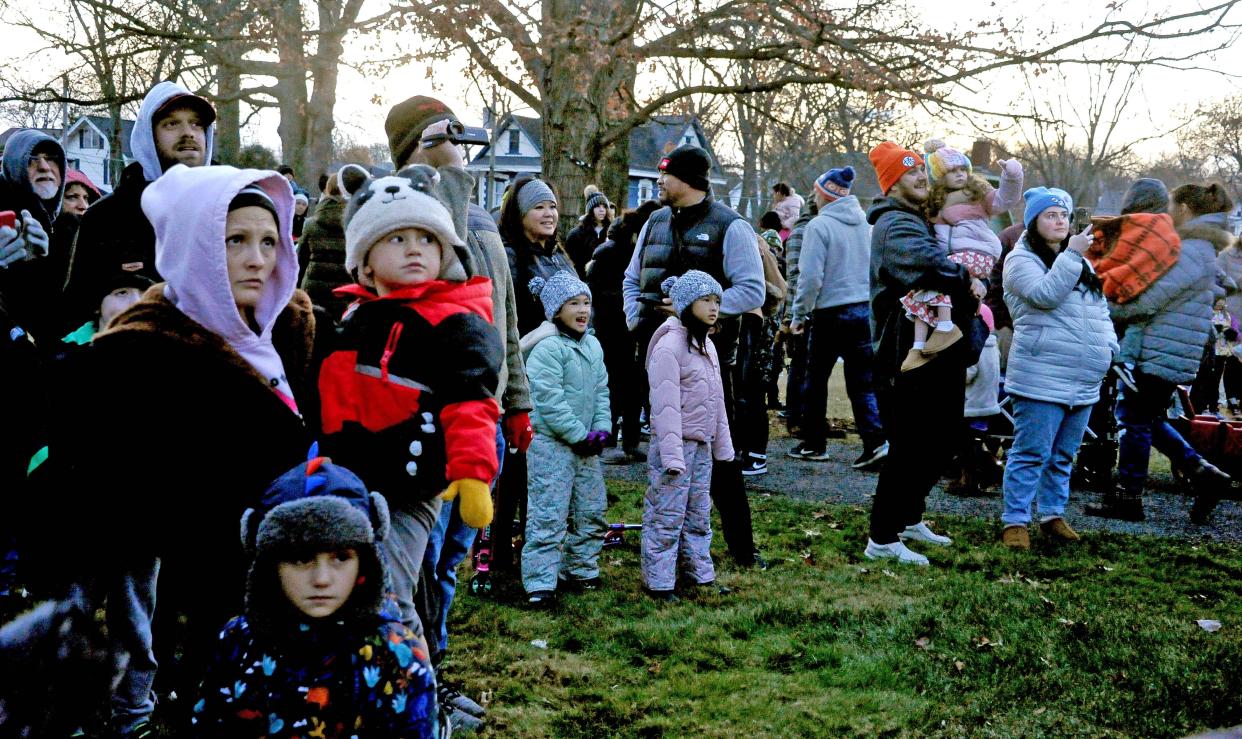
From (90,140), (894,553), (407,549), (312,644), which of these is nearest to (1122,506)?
(894,553)

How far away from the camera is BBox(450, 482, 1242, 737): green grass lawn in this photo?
13.3ft

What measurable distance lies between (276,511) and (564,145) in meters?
11.0

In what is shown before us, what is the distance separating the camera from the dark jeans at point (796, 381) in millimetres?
10859

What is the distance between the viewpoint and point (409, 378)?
3102 mm

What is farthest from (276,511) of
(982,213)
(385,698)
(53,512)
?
(982,213)

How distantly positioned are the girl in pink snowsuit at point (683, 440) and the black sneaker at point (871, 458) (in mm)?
3649

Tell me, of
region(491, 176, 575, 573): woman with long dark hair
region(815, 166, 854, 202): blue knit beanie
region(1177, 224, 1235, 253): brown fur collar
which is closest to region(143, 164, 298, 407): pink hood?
region(491, 176, 575, 573): woman with long dark hair

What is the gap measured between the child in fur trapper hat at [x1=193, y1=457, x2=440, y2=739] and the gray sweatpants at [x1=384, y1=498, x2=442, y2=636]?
451 millimetres

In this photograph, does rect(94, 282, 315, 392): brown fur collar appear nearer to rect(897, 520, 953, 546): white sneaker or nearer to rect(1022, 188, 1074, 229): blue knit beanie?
rect(897, 520, 953, 546): white sneaker

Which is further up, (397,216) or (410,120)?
(410,120)

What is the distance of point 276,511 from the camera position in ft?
8.52

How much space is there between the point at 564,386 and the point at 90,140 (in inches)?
2801

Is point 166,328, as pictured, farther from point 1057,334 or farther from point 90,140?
point 90,140

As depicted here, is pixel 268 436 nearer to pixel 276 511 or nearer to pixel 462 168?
pixel 276 511
